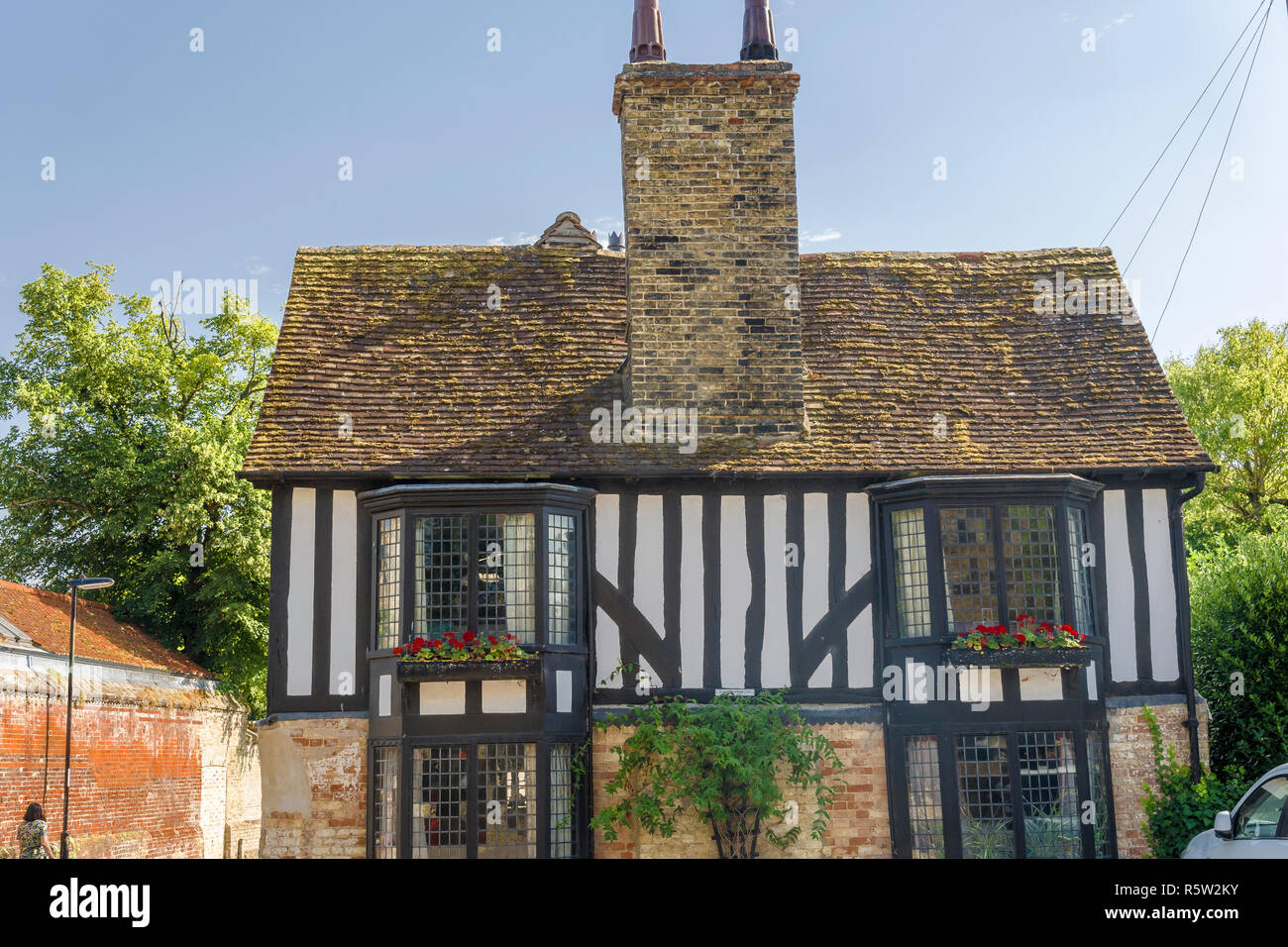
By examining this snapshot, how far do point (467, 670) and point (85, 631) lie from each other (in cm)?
1141

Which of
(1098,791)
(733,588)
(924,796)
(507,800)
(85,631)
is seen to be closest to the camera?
(507,800)

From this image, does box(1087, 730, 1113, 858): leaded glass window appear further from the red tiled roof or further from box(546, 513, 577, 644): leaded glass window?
the red tiled roof

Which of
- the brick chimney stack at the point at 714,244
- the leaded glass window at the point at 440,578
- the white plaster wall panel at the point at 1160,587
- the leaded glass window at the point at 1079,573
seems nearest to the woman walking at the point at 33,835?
the leaded glass window at the point at 440,578

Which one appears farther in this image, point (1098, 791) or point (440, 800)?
point (1098, 791)

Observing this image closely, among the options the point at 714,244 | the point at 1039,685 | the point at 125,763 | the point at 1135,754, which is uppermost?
the point at 714,244

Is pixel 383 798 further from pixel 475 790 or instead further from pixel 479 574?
pixel 479 574

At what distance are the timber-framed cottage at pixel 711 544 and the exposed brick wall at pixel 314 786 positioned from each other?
0.10 feet

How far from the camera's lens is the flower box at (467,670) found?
11.9 meters

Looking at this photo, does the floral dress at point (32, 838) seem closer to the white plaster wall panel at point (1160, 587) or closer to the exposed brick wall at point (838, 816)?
the exposed brick wall at point (838, 816)

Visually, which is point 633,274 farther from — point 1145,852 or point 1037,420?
point 1145,852

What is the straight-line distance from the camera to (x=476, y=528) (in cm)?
1253

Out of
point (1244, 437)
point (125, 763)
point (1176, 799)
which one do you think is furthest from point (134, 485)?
point (1244, 437)

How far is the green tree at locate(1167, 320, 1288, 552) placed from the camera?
28891mm
